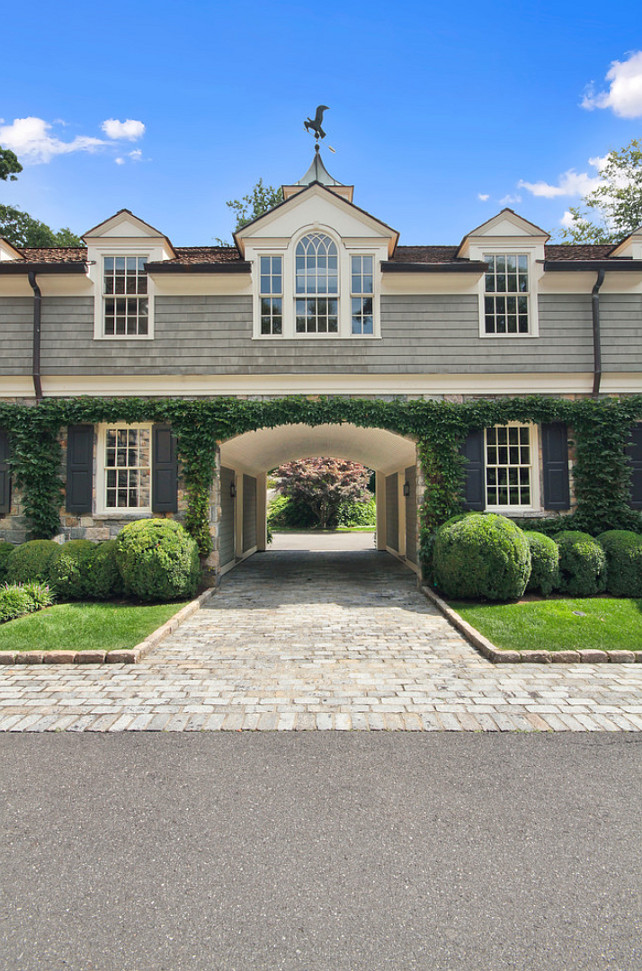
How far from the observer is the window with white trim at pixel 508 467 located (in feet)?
37.5

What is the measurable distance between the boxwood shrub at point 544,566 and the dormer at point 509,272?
15.6 ft

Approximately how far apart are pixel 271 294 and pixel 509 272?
5324 millimetres

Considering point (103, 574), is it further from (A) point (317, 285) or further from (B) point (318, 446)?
(B) point (318, 446)

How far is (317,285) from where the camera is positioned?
11.3m

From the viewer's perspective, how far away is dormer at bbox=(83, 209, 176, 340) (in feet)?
37.1

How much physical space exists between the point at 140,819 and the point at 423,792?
1.97m

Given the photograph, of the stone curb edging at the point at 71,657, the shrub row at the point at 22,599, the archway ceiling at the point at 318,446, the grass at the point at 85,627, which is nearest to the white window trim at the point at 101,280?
the archway ceiling at the point at 318,446

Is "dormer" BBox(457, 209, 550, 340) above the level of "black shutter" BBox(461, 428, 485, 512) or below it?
above

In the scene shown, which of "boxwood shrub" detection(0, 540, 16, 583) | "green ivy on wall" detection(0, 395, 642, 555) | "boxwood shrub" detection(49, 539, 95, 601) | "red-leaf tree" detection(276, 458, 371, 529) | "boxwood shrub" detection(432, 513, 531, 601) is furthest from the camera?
"red-leaf tree" detection(276, 458, 371, 529)

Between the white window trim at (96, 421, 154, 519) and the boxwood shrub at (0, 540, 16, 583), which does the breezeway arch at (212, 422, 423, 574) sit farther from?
the boxwood shrub at (0, 540, 16, 583)

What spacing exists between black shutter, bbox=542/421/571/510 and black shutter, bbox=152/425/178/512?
798 centimetres

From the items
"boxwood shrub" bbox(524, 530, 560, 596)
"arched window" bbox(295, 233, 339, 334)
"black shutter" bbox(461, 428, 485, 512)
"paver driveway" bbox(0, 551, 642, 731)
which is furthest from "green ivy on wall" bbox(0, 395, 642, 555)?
"paver driveway" bbox(0, 551, 642, 731)

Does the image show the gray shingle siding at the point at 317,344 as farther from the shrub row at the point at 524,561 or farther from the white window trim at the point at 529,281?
the shrub row at the point at 524,561

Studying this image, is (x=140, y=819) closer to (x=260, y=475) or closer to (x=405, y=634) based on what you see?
(x=405, y=634)
